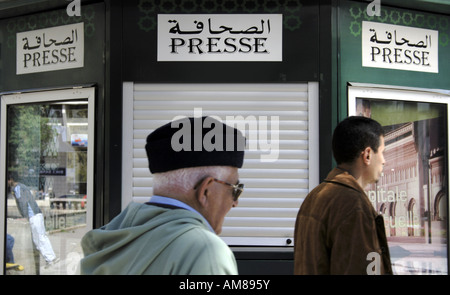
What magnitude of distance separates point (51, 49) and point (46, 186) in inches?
59.3

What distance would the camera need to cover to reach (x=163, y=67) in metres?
4.68

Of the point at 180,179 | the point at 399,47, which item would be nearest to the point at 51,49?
the point at 399,47

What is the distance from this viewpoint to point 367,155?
97.3 inches

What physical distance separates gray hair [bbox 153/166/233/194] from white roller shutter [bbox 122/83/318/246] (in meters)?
3.02

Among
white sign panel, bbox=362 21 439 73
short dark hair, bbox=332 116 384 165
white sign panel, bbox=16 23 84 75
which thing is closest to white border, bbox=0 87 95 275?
white sign panel, bbox=16 23 84 75

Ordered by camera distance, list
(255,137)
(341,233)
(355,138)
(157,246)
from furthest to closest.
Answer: (255,137) < (355,138) < (341,233) < (157,246)

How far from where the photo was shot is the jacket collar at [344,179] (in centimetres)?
232

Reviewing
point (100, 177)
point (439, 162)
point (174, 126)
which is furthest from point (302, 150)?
point (174, 126)

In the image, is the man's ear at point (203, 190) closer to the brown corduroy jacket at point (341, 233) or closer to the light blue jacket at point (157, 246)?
the light blue jacket at point (157, 246)

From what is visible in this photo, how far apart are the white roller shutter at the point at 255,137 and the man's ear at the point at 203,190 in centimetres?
300

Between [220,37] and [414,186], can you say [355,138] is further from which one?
[414,186]

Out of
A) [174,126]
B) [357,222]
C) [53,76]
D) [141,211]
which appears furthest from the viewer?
[53,76]

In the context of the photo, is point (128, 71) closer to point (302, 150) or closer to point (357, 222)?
point (302, 150)

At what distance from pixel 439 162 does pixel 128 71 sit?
135 inches
